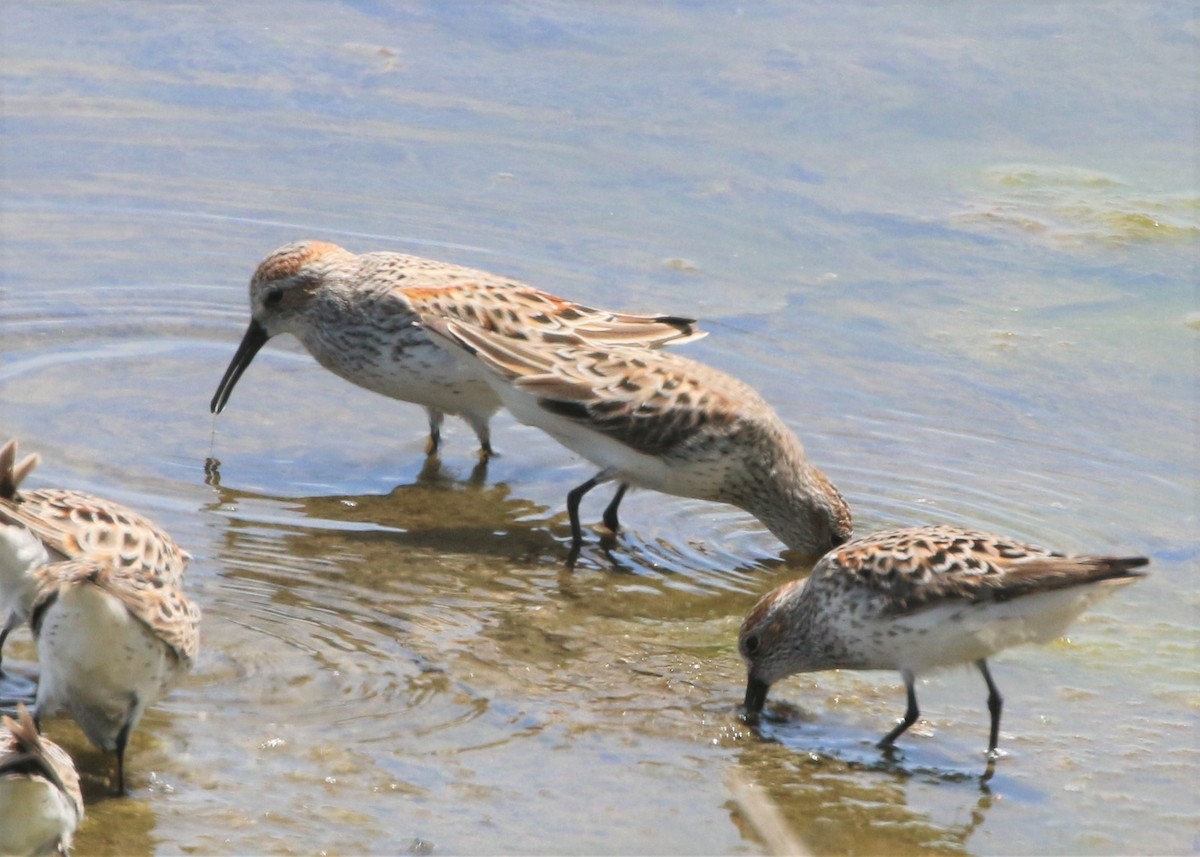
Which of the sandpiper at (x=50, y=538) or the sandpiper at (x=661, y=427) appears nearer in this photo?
the sandpiper at (x=50, y=538)

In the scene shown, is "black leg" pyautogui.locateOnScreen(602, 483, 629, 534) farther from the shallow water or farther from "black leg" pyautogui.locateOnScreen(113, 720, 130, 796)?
"black leg" pyautogui.locateOnScreen(113, 720, 130, 796)

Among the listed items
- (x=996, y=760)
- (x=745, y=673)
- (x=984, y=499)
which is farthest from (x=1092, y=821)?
(x=984, y=499)

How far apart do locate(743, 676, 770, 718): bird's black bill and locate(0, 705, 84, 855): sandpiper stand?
2.99 meters

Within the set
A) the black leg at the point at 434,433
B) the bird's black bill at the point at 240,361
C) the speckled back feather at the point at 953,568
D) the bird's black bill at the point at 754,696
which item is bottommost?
the bird's black bill at the point at 754,696

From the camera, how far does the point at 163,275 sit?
41.2 ft

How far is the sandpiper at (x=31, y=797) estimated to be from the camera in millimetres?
5562

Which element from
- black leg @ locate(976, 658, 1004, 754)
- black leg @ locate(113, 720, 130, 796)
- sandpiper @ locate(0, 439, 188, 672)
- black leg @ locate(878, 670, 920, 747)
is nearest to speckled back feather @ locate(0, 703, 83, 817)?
black leg @ locate(113, 720, 130, 796)

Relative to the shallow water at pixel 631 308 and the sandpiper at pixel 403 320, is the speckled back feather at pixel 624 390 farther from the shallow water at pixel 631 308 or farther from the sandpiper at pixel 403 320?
the shallow water at pixel 631 308

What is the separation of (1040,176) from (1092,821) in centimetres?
831

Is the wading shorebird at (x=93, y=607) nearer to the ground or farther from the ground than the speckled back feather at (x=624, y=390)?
nearer to the ground

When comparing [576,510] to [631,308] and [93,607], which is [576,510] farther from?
[93,607]

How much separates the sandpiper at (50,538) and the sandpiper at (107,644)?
0.19 meters

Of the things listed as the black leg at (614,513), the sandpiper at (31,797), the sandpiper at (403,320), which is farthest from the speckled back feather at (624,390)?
the sandpiper at (31,797)

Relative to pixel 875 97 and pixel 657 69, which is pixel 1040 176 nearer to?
pixel 875 97
